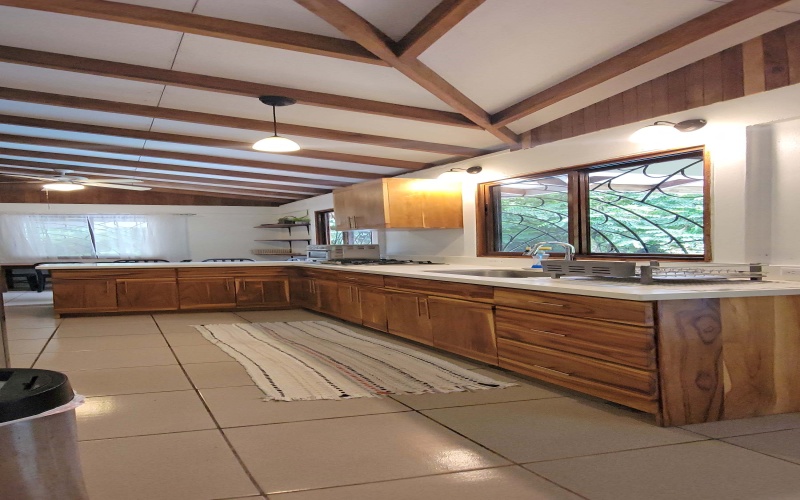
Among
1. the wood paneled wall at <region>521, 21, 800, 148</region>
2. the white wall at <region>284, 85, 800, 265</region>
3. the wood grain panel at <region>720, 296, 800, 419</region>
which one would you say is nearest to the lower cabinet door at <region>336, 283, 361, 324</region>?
the wood paneled wall at <region>521, 21, 800, 148</region>

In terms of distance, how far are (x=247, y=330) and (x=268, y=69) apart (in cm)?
299

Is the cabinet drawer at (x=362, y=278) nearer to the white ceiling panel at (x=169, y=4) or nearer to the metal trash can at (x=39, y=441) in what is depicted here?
the white ceiling panel at (x=169, y=4)

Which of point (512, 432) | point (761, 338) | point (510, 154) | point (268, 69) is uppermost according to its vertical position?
point (268, 69)

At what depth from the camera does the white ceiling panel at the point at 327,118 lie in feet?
16.1

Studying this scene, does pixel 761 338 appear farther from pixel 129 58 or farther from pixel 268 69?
pixel 129 58

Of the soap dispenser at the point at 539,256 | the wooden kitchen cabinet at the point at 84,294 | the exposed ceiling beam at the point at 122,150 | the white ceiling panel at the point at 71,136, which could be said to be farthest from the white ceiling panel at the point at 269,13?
the wooden kitchen cabinet at the point at 84,294

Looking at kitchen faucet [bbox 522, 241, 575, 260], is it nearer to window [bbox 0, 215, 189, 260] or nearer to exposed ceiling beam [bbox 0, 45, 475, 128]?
exposed ceiling beam [bbox 0, 45, 475, 128]

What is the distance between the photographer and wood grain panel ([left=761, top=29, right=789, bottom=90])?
279 cm

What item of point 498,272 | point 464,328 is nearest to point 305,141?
point 498,272

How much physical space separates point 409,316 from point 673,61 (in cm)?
278

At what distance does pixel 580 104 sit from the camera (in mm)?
4133

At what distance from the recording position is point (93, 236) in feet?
38.5

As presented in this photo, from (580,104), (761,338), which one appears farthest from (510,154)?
(761,338)

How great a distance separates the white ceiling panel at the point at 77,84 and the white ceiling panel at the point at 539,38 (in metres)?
2.59
